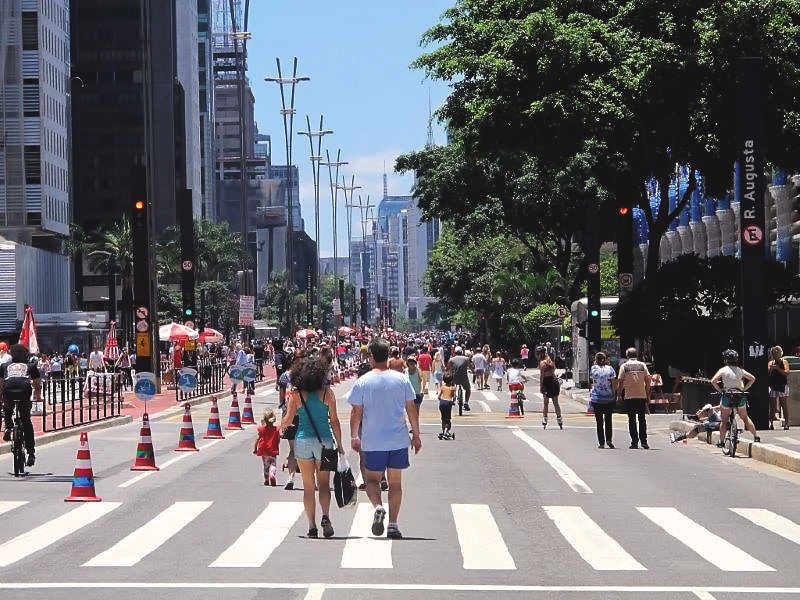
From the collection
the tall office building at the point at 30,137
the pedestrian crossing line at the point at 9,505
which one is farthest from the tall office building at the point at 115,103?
the pedestrian crossing line at the point at 9,505

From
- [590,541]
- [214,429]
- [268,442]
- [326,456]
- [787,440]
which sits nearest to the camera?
[326,456]

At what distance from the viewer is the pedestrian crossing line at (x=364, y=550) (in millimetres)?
12664

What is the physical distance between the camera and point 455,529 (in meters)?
15.4

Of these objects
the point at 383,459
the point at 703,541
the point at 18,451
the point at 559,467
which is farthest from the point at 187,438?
the point at 703,541

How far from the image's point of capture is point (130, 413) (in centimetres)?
4234

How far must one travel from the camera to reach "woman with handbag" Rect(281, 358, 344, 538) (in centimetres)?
1431

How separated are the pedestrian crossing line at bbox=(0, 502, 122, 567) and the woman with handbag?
2.42 meters

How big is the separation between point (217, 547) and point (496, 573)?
2.91 m

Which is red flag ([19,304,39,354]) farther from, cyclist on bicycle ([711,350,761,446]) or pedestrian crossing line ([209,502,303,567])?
pedestrian crossing line ([209,502,303,567])

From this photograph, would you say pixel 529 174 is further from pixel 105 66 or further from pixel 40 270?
pixel 105 66

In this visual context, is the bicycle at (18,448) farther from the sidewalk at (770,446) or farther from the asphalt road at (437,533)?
the sidewalk at (770,446)

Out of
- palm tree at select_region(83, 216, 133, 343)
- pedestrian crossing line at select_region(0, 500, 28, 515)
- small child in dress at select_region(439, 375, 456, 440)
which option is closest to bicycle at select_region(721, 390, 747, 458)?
small child in dress at select_region(439, 375, 456, 440)

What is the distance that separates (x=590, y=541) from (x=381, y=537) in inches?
76.6

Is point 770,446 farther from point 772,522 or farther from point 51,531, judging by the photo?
point 51,531
